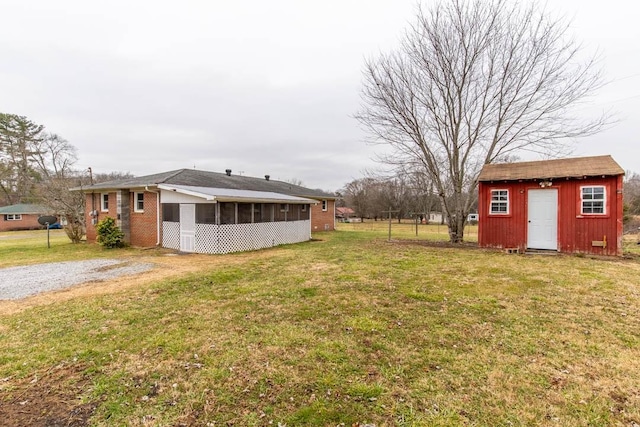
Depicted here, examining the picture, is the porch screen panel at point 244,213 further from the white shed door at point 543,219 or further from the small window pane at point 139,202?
the white shed door at point 543,219

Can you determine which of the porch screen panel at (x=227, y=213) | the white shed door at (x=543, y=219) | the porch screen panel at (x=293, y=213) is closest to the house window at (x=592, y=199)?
the white shed door at (x=543, y=219)

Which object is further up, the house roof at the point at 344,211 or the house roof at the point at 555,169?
the house roof at the point at 555,169

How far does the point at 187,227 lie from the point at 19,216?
3181 cm

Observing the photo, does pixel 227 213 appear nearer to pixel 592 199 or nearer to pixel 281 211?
pixel 281 211

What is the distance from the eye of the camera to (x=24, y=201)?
36875 mm

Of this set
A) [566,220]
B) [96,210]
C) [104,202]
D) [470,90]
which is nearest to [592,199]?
[566,220]

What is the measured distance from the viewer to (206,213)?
11500 mm

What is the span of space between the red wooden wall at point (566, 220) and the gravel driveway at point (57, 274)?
39.2 feet

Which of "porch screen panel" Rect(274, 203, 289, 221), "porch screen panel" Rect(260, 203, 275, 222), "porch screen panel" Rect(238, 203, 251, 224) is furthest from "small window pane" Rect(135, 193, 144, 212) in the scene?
"porch screen panel" Rect(274, 203, 289, 221)

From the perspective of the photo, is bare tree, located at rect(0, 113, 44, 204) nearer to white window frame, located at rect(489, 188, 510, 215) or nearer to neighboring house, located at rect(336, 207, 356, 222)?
neighboring house, located at rect(336, 207, 356, 222)

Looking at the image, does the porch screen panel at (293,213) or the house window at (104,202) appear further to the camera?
the porch screen panel at (293,213)

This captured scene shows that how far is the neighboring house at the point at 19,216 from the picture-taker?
2991 centimetres

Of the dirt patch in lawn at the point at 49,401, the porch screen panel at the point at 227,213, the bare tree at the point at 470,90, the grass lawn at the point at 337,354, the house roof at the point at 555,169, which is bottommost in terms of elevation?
the dirt patch in lawn at the point at 49,401

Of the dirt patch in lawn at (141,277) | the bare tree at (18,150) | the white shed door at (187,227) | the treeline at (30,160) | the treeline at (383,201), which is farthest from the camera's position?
the treeline at (383,201)
